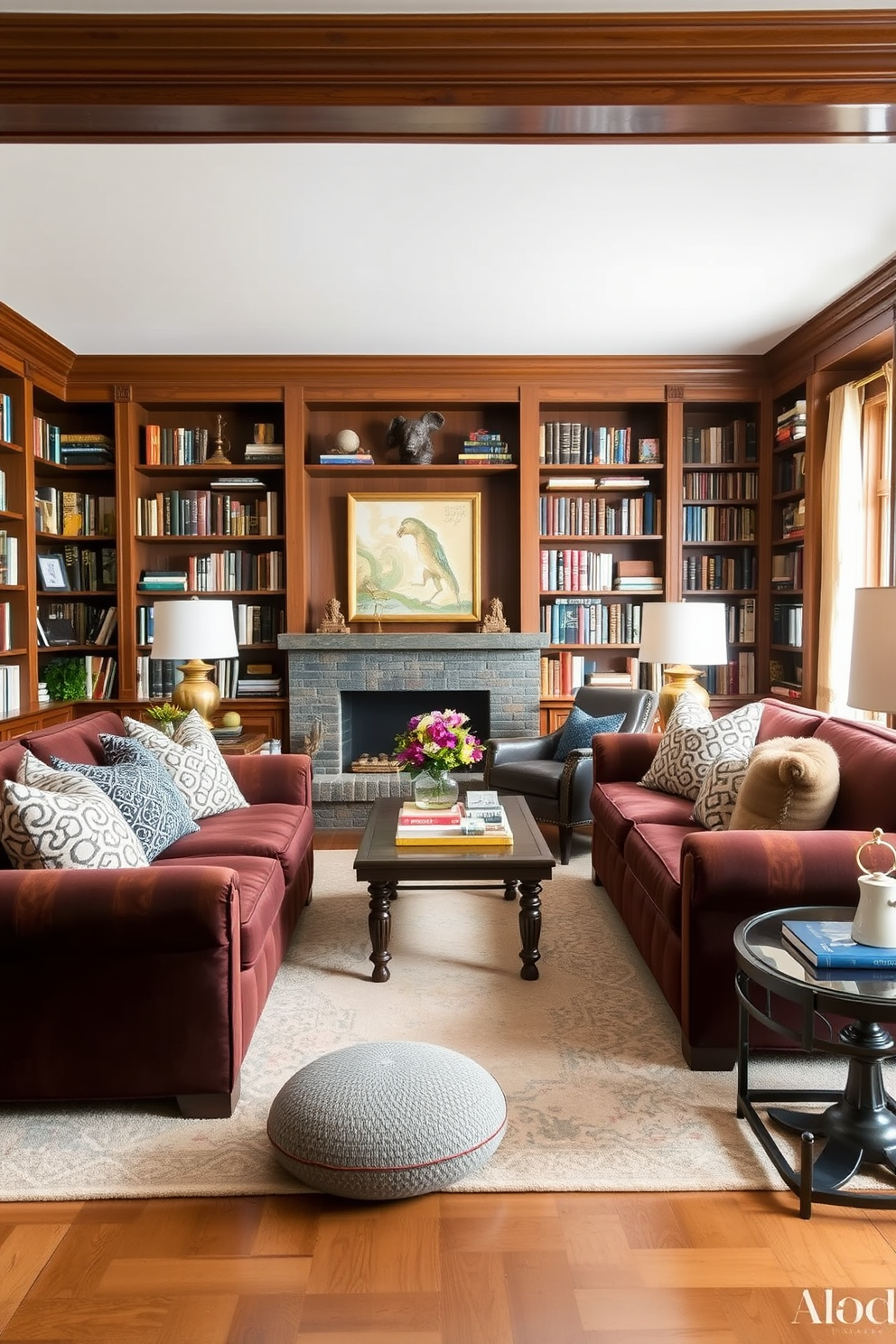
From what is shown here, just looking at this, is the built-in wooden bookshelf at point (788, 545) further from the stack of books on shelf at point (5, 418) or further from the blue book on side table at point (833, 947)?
the stack of books on shelf at point (5, 418)

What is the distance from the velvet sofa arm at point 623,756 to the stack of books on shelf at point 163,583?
10.0 feet

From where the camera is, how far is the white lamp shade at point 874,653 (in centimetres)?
218

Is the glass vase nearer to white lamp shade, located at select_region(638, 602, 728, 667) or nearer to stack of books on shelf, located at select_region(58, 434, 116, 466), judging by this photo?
white lamp shade, located at select_region(638, 602, 728, 667)

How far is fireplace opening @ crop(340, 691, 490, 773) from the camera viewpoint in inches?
253

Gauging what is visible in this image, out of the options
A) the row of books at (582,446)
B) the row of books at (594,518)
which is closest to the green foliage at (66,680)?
the row of books at (594,518)

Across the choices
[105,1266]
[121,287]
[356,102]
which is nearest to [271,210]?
[121,287]

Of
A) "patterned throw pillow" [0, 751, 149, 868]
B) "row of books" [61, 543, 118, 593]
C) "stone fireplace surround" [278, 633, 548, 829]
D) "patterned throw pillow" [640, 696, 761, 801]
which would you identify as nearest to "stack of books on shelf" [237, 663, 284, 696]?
Result: "stone fireplace surround" [278, 633, 548, 829]

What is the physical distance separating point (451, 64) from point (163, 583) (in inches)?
172

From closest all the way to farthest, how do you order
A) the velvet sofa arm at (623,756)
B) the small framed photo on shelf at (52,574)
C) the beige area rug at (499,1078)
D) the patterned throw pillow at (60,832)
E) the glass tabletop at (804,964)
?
the glass tabletop at (804,964) < the beige area rug at (499,1078) < the patterned throw pillow at (60,832) < the velvet sofa arm at (623,756) < the small framed photo on shelf at (52,574)

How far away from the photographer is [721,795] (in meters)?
3.33

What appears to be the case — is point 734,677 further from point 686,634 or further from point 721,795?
point 721,795

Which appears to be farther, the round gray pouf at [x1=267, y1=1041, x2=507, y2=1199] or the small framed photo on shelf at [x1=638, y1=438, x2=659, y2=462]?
the small framed photo on shelf at [x1=638, y1=438, x2=659, y2=462]

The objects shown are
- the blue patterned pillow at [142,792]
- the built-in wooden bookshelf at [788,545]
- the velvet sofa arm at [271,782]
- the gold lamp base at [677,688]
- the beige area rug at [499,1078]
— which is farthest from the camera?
the built-in wooden bookshelf at [788,545]

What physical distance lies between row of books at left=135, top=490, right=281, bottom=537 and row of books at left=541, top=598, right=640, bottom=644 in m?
1.90
